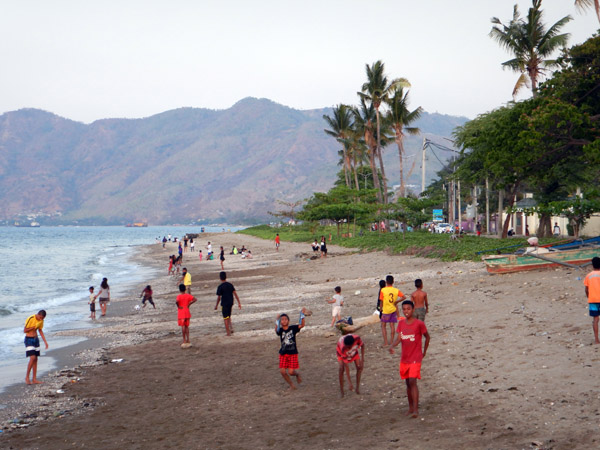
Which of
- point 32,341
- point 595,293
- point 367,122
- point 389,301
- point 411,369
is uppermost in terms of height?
point 367,122

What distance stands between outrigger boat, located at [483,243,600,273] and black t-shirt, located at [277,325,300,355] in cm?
1037

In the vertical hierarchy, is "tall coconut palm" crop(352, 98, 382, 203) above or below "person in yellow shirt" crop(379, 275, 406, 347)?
above

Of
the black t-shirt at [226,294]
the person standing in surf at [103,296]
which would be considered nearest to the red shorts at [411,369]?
the black t-shirt at [226,294]

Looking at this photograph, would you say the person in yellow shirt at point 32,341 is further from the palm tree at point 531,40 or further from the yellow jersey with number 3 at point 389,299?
the palm tree at point 531,40

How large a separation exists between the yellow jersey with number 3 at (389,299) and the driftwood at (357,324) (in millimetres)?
1719

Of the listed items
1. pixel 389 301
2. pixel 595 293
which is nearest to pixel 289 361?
pixel 389 301

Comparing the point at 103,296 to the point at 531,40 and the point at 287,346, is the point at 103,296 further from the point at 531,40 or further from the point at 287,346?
the point at 531,40

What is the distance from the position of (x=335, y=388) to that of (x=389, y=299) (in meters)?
2.62

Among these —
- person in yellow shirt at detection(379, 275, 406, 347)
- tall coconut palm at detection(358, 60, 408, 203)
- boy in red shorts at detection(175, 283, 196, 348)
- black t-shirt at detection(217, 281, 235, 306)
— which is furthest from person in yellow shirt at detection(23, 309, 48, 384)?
tall coconut palm at detection(358, 60, 408, 203)

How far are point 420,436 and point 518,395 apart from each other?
1921 mm

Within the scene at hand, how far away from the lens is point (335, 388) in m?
9.96

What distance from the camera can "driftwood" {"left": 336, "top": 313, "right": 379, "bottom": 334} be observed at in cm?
1347

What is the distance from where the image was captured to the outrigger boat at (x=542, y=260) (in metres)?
17.5

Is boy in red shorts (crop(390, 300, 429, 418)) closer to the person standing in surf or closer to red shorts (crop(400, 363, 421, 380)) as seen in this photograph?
red shorts (crop(400, 363, 421, 380))
